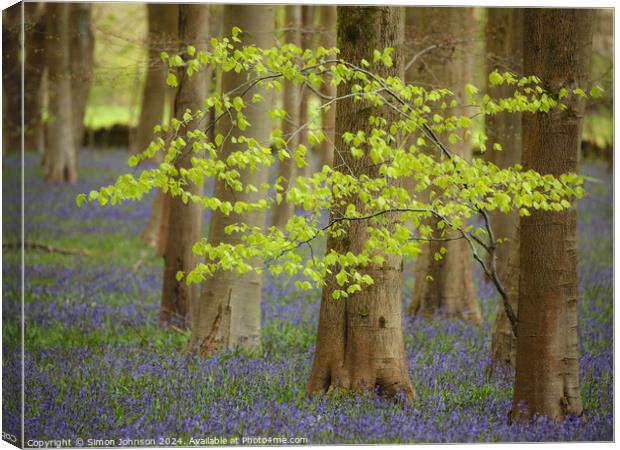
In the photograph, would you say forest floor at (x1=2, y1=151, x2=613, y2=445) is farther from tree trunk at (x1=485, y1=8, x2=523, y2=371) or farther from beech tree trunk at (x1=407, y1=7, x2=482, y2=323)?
tree trunk at (x1=485, y1=8, x2=523, y2=371)

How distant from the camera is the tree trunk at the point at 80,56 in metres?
11.8

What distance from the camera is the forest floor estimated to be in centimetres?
550

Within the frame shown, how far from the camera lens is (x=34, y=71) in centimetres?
1016

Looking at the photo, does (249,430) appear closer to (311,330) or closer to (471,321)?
(311,330)

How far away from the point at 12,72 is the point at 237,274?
2.40m

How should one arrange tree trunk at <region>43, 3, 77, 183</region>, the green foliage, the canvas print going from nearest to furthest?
the green foliage < the canvas print < tree trunk at <region>43, 3, 77, 183</region>

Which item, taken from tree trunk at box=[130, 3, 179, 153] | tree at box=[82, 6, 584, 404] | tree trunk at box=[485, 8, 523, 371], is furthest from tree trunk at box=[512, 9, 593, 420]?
tree trunk at box=[130, 3, 179, 153]

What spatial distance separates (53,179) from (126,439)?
46.4ft

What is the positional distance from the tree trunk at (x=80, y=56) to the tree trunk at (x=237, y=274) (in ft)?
8.49

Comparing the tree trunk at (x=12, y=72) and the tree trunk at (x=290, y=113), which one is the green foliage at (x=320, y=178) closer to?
the tree trunk at (x=12, y=72)

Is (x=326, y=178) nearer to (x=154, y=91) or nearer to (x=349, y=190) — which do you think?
(x=349, y=190)

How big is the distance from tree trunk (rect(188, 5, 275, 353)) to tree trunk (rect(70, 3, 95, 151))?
259cm

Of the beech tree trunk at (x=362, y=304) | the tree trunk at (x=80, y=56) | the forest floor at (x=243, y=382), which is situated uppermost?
the tree trunk at (x=80, y=56)

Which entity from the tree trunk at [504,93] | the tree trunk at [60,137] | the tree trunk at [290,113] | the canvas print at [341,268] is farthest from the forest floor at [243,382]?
the tree trunk at [60,137]
